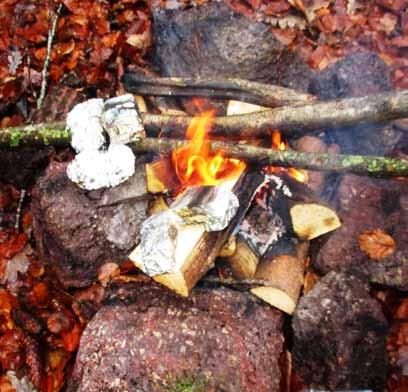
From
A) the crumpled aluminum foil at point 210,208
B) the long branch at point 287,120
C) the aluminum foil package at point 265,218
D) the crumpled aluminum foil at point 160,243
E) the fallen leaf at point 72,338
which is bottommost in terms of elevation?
the fallen leaf at point 72,338

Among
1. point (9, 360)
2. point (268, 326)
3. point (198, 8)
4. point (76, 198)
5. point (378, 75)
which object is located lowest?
point (9, 360)

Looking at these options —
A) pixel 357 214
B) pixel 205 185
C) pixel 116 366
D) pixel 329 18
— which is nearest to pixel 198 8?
pixel 329 18

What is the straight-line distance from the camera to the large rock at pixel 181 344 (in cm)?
259

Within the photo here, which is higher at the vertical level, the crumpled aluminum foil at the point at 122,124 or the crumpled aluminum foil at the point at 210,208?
the crumpled aluminum foil at the point at 122,124

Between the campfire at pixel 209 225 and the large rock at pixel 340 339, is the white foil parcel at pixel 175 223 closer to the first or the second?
the campfire at pixel 209 225

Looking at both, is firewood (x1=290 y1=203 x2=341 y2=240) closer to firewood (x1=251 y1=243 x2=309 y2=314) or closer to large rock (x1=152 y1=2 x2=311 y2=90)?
firewood (x1=251 y1=243 x2=309 y2=314)

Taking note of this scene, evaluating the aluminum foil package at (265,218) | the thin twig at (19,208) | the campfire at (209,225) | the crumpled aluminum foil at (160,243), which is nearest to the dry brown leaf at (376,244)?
the campfire at (209,225)

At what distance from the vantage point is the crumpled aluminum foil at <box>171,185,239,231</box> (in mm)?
2891

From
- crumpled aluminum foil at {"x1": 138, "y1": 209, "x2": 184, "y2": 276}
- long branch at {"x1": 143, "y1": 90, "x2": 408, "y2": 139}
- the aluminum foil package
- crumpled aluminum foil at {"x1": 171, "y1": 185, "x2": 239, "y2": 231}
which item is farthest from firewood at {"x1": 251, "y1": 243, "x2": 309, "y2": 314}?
long branch at {"x1": 143, "y1": 90, "x2": 408, "y2": 139}

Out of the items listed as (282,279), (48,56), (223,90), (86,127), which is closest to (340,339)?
(282,279)

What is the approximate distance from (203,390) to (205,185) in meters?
1.26

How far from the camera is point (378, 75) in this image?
365 cm

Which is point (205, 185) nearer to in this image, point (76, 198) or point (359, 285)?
point (76, 198)

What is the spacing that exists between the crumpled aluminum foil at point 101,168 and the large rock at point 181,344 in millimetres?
763
